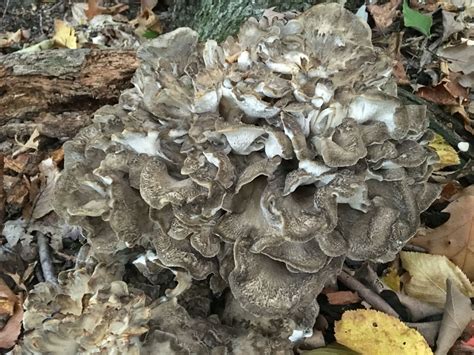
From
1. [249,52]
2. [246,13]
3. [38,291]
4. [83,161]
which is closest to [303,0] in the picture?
[246,13]

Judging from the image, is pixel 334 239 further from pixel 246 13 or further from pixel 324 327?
pixel 246 13

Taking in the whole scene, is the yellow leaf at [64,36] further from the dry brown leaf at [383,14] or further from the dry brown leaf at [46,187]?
the dry brown leaf at [383,14]

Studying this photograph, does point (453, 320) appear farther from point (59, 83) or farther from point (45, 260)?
point (59, 83)


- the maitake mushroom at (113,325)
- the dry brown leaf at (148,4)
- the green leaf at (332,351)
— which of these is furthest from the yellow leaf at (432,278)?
the dry brown leaf at (148,4)

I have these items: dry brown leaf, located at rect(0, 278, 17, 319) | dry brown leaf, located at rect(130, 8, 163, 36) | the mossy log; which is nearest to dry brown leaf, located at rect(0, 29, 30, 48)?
dry brown leaf, located at rect(130, 8, 163, 36)

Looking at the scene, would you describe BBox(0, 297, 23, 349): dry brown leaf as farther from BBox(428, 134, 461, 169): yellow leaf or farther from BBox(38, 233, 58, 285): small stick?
BBox(428, 134, 461, 169): yellow leaf
